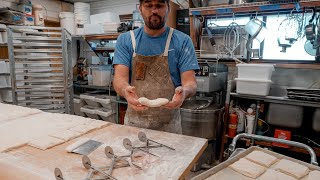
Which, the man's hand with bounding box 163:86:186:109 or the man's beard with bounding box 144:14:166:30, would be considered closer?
the man's hand with bounding box 163:86:186:109

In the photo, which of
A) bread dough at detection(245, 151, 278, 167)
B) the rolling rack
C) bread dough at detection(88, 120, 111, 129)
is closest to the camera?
bread dough at detection(245, 151, 278, 167)

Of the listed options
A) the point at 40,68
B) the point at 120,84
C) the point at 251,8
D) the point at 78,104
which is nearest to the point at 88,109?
the point at 78,104

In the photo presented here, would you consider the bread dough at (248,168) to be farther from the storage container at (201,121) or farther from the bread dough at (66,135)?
the storage container at (201,121)

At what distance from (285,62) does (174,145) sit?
7.73 feet

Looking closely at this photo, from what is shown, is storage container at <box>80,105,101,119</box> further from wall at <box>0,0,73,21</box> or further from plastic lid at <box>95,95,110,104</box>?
wall at <box>0,0,73,21</box>

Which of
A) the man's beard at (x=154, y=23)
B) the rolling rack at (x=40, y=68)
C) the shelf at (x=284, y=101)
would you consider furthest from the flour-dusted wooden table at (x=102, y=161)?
the rolling rack at (x=40, y=68)

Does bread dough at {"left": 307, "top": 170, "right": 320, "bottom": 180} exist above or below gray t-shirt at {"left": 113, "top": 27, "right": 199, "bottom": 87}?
below

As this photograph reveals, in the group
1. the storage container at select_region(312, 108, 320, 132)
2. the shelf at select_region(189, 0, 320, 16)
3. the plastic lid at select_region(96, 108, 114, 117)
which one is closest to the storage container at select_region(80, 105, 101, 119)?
the plastic lid at select_region(96, 108, 114, 117)

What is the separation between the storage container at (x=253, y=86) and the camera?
7.50 ft

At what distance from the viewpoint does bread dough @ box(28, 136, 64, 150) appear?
41.3 inches

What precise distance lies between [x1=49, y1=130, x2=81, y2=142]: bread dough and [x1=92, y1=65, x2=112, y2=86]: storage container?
2457 mm

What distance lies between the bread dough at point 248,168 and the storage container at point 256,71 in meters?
1.47

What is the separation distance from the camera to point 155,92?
154cm

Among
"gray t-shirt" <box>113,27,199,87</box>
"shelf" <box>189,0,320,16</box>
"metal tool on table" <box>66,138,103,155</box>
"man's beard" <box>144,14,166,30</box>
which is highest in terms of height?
"shelf" <box>189,0,320,16</box>
